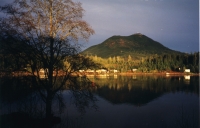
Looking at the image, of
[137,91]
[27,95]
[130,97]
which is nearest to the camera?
[27,95]

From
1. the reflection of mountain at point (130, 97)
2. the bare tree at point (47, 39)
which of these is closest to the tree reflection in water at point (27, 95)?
the bare tree at point (47, 39)

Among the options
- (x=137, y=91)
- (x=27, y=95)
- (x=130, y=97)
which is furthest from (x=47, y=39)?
(x=137, y=91)

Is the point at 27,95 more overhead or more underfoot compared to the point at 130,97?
more overhead

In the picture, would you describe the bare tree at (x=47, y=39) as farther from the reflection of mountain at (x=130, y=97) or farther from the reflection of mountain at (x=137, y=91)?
the reflection of mountain at (x=130, y=97)

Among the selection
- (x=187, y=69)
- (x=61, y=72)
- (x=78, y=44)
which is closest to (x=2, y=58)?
(x=61, y=72)

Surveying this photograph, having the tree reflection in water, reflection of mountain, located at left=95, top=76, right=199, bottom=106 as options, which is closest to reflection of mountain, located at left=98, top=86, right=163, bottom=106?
reflection of mountain, located at left=95, top=76, right=199, bottom=106

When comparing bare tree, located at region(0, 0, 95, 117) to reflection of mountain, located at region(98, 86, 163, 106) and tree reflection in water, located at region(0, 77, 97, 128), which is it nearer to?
tree reflection in water, located at region(0, 77, 97, 128)

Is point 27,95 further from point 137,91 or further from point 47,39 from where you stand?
point 137,91

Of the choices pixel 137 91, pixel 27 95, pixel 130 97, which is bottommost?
pixel 130 97

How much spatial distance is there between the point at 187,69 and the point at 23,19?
88.8m

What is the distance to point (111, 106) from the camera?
20953 mm

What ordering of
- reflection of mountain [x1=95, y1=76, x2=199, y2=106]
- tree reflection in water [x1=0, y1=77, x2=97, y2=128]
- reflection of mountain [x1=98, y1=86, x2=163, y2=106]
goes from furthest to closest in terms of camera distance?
reflection of mountain [x1=95, y1=76, x2=199, y2=106] → reflection of mountain [x1=98, y1=86, x2=163, y2=106] → tree reflection in water [x1=0, y1=77, x2=97, y2=128]

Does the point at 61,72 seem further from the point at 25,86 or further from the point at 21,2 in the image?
the point at 21,2

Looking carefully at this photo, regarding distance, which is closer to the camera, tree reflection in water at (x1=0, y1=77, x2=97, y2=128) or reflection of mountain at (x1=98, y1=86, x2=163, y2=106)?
→ tree reflection in water at (x1=0, y1=77, x2=97, y2=128)
